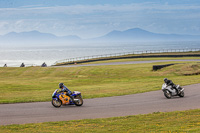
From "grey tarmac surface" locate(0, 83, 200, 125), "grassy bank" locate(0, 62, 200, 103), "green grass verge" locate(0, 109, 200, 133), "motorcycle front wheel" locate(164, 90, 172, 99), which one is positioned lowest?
"green grass verge" locate(0, 109, 200, 133)

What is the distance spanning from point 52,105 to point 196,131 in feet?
35.2

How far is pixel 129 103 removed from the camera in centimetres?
1927

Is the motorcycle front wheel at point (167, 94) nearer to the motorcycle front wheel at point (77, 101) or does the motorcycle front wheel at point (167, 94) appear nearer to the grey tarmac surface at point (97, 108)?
the grey tarmac surface at point (97, 108)

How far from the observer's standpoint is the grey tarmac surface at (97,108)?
1535 cm

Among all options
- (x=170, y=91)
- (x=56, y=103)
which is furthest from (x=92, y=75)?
(x=56, y=103)

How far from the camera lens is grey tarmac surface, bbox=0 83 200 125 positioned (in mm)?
15352

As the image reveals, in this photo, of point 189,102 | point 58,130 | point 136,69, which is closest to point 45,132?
point 58,130

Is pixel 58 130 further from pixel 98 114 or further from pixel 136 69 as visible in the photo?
pixel 136 69

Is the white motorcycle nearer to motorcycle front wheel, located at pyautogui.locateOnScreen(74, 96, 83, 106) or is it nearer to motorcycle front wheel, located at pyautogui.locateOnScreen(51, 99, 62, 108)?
motorcycle front wheel, located at pyautogui.locateOnScreen(74, 96, 83, 106)

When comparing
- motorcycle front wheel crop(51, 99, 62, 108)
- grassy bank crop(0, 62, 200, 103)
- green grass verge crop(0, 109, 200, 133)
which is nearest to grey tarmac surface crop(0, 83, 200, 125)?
motorcycle front wheel crop(51, 99, 62, 108)

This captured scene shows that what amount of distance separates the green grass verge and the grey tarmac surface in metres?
1.18

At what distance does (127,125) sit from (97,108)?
16.6 feet

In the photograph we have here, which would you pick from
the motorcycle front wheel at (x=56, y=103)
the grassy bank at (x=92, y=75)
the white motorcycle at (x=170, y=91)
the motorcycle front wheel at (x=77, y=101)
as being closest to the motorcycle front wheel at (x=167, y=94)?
the white motorcycle at (x=170, y=91)

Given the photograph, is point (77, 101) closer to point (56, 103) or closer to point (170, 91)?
point (56, 103)
